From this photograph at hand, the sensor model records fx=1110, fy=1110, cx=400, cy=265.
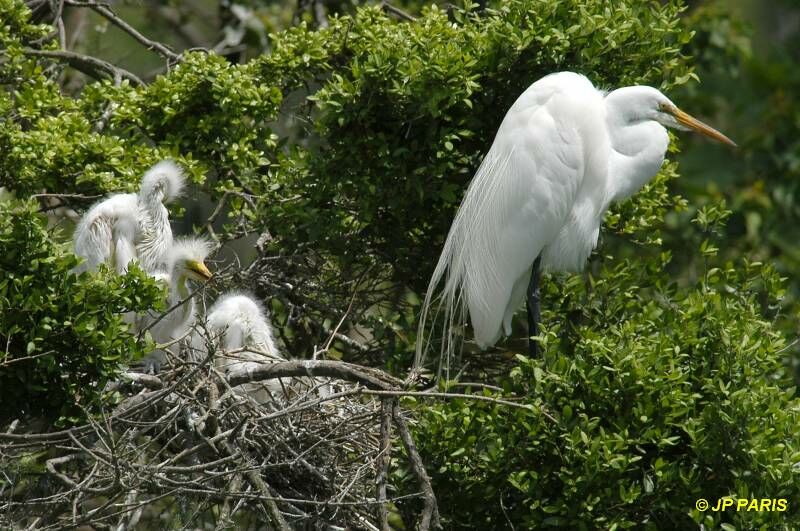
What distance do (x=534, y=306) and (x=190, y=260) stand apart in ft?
4.22

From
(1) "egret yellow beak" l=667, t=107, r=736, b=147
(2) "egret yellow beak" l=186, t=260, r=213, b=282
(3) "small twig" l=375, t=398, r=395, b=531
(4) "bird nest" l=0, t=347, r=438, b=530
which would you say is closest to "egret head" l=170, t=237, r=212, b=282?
(2) "egret yellow beak" l=186, t=260, r=213, b=282

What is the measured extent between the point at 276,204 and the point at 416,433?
117cm

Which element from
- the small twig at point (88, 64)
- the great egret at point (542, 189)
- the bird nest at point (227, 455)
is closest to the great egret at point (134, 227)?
the bird nest at point (227, 455)

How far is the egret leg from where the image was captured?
4.09m

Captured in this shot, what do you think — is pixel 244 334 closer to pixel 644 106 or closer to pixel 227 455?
pixel 227 455

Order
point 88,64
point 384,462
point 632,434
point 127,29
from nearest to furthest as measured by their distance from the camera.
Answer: point 384,462
point 632,434
point 88,64
point 127,29

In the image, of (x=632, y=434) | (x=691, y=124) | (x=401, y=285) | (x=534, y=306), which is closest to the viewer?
(x=632, y=434)

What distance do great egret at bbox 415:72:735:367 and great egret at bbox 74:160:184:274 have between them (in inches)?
39.9

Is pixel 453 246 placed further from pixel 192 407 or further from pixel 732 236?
pixel 732 236

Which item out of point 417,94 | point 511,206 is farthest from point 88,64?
point 511,206

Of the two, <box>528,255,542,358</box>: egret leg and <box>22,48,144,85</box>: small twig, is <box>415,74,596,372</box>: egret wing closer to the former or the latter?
<box>528,255,542,358</box>: egret leg

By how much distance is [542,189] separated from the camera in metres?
4.20

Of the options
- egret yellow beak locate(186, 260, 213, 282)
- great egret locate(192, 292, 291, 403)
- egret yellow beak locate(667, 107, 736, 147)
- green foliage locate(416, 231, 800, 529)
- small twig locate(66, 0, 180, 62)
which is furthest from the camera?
small twig locate(66, 0, 180, 62)

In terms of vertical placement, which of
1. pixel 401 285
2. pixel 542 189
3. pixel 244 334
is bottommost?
pixel 244 334
